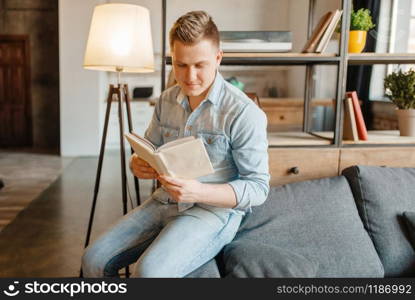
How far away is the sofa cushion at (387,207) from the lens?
1.78 m

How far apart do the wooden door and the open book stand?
7.30 meters

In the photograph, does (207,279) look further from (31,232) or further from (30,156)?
(30,156)

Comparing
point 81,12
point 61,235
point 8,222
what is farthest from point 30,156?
point 61,235

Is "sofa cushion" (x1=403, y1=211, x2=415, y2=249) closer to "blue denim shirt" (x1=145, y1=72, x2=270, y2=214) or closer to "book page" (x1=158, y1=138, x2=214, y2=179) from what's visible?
"blue denim shirt" (x1=145, y1=72, x2=270, y2=214)

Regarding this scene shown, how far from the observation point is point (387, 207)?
1874 mm

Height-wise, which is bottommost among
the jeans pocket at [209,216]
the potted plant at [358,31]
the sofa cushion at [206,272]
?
the sofa cushion at [206,272]

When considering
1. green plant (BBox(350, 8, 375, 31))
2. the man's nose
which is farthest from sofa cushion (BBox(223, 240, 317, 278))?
green plant (BBox(350, 8, 375, 31))

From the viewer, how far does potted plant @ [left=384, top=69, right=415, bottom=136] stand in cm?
232

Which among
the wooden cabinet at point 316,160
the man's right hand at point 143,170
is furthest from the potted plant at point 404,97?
the man's right hand at point 143,170

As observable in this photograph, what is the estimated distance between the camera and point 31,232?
3.46m

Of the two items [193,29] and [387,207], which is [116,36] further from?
[387,207]

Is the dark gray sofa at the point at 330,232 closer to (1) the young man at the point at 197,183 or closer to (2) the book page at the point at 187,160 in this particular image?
(1) the young man at the point at 197,183

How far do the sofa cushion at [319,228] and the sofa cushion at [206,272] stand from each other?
0.16 m

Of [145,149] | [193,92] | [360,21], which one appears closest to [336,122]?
[360,21]
